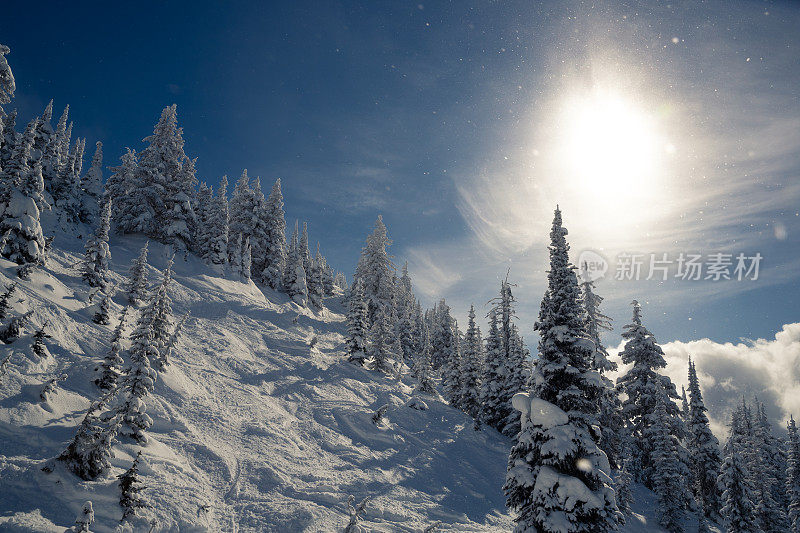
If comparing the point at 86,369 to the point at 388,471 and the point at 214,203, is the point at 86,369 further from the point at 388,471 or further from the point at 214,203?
the point at 214,203

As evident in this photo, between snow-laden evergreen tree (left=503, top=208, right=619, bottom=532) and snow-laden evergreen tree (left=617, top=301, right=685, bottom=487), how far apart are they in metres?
24.4

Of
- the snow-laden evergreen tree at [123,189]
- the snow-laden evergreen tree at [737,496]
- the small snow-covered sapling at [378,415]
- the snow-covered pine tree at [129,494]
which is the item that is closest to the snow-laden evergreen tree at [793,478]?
the snow-laden evergreen tree at [737,496]

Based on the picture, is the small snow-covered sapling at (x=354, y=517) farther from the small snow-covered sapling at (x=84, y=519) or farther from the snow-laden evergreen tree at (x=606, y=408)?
the snow-laden evergreen tree at (x=606, y=408)

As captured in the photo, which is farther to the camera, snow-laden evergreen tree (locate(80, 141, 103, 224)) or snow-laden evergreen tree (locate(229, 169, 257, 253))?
snow-laden evergreen tree (locate(229, 169, 257, 253))

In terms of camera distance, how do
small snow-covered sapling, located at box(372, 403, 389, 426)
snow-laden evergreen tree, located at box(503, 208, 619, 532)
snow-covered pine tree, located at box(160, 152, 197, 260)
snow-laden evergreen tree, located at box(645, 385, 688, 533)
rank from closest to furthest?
snow-laden evergreen tree, located at box(503, 208, 619, 532) → small snow-covered sapling, located at box(372, 403, 389, 426) → snow-laden evergreen tree, located at box(645, 385, 688, 533) → snow-covered pine tree, located at box(160, 152, 197, 260)

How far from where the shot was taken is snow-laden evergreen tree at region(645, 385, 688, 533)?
26734 mm

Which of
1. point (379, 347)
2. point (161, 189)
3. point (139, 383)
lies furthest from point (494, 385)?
point (161, 189)

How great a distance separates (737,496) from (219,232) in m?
52.9

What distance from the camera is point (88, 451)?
9.33m

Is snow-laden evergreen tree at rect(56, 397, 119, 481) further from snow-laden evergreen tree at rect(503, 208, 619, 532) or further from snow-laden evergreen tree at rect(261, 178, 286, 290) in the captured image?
snow-laden evergreen tree at rect(261, 178, 286, 290)

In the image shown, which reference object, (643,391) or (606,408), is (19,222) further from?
(643,391)

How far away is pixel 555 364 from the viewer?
13.6 metres

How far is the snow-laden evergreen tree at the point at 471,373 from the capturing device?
3612 cm

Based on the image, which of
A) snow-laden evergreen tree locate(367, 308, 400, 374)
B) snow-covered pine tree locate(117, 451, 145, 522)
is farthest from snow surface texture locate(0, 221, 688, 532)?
snow-laden evergreen tree locate(367, 308, 400, 374)
